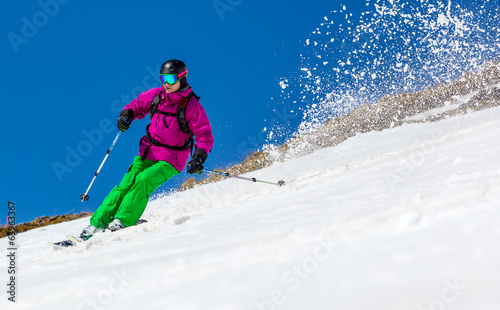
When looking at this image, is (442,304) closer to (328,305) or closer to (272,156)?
(328,305)

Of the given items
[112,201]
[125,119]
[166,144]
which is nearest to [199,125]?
[166,144]

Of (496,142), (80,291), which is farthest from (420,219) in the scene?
(496,142)

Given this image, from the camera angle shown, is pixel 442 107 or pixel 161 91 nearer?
pixel 161 91

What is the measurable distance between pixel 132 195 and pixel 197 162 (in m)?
0.92

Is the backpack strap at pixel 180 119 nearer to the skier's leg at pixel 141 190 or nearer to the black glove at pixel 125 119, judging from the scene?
the skier's leg at pixel 141 190

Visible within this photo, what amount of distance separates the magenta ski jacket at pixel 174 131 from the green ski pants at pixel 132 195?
149mm

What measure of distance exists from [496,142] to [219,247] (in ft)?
9.35

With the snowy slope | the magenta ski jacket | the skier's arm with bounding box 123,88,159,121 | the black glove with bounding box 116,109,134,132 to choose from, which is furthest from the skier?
the snowy slope

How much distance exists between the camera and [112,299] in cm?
179

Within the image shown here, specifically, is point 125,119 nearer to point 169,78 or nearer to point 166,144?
point 166,144

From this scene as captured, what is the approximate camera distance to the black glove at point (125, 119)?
605 cm

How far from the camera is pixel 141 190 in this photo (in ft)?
17.2

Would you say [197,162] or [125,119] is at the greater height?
[125,119]

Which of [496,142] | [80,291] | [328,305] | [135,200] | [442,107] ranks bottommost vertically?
[328,305]
